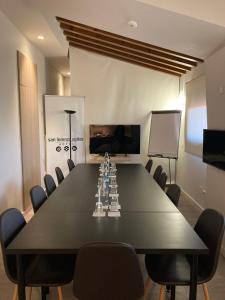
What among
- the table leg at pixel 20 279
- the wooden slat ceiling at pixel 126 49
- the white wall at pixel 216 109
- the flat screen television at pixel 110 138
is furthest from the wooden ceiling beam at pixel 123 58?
the table leg at pixel 20 279

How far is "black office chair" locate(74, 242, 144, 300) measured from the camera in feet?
4.95

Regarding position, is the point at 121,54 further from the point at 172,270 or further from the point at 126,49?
the point at 172,270

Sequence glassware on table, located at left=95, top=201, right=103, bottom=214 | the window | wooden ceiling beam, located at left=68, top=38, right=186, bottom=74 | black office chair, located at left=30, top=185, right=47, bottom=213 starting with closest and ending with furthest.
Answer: glassware on table, located at left=95, top=201, right=103, bottom=214
black office chair, located at left=30, top=185, right=47, bottom=213
the window
wooden ceiling beam, located at left=68, top=38, right=186, bottom=74

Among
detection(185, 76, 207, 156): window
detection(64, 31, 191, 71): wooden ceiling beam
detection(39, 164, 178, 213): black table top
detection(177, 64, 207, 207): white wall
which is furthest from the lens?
detection(64, 31, 191, 71): wooden ceiling beam

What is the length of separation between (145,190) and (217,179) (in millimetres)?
1081

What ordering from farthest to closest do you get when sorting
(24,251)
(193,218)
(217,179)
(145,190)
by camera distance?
(193,218), (217,179), (145,190), (24,251)

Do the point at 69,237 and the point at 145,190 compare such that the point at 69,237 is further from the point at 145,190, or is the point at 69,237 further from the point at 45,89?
the point at 45,89

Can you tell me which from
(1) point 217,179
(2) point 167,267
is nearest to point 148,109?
(1) point 217,179

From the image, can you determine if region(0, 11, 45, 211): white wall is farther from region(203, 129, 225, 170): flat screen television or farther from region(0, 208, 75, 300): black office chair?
region(203, 129, 225, 170): flat screen television

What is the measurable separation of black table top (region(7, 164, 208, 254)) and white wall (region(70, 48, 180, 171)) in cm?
379

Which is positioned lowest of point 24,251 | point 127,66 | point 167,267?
point 167,267

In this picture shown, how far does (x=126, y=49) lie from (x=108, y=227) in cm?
452

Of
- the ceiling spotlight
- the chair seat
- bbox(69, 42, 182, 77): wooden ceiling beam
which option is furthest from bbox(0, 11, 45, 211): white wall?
the chair seat

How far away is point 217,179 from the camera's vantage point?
3.54 m
